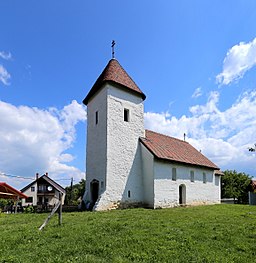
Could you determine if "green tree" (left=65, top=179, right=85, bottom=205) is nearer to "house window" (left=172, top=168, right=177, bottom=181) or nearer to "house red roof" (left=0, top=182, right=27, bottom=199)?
"house window" (left=172, top=168, right=177, bottom=181)

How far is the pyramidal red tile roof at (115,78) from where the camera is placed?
21.1m

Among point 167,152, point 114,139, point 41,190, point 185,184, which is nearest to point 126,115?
point 114,139

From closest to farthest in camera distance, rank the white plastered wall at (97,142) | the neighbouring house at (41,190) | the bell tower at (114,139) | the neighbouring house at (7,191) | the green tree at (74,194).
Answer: the neighbouring house at (7,191)
the bell tower at (114,139)
the white plastered wall at (97,142)
the green tree at (74,194)
the neighbouring house at (41,190)

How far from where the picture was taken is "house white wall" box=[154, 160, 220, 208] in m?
20.5

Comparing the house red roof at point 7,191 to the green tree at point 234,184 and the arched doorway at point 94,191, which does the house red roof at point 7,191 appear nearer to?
the arched doorway at point 94,191

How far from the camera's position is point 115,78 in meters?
21.2

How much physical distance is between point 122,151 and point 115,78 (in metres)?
6.31

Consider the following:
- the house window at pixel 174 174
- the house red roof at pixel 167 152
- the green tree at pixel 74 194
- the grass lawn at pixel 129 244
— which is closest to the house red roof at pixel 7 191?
the grass lawn at pixel 129 244

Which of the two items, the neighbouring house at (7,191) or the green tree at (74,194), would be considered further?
the green tree at (74,194)

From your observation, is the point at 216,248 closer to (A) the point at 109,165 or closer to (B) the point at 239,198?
(A) the point at 109,165

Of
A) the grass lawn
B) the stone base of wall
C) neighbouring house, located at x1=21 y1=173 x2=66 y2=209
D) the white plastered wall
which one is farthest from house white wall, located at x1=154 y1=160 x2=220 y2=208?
neighbouring house, located at x1=21 y1=173 x2=66 y2=209

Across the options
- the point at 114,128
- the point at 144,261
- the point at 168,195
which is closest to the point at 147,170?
the point at 168,195

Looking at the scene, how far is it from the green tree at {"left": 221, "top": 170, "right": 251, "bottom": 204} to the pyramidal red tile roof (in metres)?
26.9

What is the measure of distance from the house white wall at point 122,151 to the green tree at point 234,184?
84.7 ft
